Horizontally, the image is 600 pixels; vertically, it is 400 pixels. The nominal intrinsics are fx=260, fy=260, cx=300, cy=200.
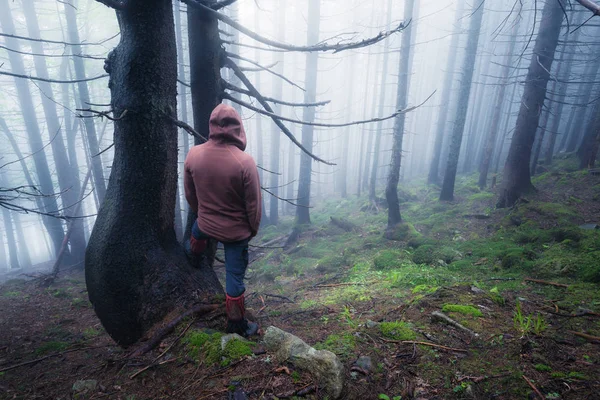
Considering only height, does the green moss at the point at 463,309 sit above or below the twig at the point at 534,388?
below

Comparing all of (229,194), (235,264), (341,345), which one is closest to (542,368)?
(341,345)

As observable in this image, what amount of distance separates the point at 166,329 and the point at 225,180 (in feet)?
5.76

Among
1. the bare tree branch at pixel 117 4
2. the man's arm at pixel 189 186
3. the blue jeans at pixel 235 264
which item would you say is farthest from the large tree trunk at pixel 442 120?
the bare tree branch at pixel 117 4

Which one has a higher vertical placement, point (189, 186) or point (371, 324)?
point (189, 186)

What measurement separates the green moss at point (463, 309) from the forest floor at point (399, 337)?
0.04 ft

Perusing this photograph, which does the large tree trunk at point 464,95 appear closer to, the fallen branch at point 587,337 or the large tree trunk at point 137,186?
the fallen branch at point 587,337

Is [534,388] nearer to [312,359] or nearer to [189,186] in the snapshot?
[312,359]

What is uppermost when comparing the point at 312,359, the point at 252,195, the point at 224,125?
the point at 224,125

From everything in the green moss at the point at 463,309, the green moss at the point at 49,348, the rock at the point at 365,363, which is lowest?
the green moss at the point at 49,348

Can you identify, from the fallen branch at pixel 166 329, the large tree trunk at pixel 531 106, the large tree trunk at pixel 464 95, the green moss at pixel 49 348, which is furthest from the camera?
the large tree trunk at pixel 464 95

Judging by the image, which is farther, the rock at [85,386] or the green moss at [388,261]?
the green moss at [388,261]

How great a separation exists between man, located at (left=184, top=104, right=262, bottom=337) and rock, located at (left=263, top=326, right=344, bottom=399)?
58cm

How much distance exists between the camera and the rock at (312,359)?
1.99 meters

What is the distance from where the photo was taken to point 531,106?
359 inches
